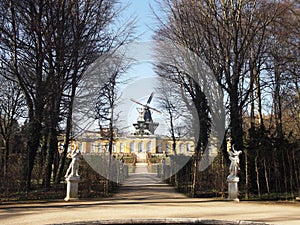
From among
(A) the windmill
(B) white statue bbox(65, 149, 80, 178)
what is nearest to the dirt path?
(B) white statue bbox(65, 149, 80, 178)

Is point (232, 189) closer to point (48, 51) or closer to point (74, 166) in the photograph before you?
point (74, 166)

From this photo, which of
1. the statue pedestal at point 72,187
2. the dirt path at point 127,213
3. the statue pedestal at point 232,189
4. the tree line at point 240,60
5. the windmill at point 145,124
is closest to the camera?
the dirt path at point 127,213

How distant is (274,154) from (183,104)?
7.36 meters

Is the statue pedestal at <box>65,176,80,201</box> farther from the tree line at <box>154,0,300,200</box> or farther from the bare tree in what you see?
the bare tree

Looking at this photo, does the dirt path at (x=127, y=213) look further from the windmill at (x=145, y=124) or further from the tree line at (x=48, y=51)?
the windmill at (x=145, y=124)

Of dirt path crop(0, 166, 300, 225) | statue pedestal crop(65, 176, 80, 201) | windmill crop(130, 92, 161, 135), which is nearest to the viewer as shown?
dirt path crop(0, 166, 300, 225)

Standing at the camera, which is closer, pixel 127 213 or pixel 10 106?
pixel 127 213

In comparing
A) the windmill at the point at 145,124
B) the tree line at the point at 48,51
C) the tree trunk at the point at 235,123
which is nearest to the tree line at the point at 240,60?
the tree trunk at the point at 235,123

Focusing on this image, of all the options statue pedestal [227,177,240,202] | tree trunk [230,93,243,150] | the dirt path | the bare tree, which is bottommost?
the dirt path

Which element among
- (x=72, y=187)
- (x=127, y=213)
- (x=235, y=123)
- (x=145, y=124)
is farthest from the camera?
(x=145, y=124)

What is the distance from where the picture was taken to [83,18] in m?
14.6

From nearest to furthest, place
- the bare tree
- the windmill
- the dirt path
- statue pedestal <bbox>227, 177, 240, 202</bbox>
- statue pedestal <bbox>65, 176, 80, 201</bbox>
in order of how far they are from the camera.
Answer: the dirt path → statue pedestal <bbox>65, 176, 80, 201</bbox> → statue pedestal <bbox>227, 177, 240, 202</bbox> → the bare tree → the windmill

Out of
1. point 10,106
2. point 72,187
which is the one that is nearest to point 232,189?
point 72,187

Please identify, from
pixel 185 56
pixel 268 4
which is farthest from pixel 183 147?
pixel 268 4
